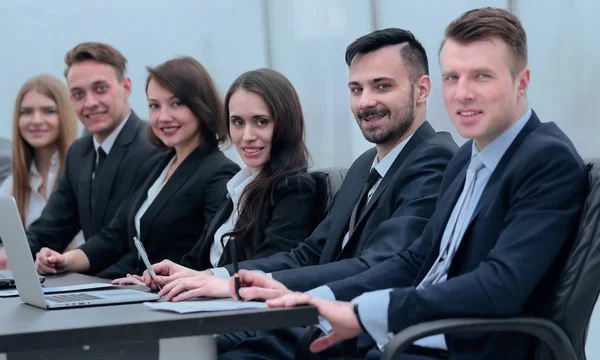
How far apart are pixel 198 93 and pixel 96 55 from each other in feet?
3.83

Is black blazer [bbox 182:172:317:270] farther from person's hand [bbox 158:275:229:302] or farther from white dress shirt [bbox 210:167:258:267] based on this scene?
person's hand [bbox 158:275:229:302]

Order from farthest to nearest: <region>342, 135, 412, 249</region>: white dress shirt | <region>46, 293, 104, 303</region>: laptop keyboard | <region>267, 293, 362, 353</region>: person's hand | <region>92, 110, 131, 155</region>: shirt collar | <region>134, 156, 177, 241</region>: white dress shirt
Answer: <region>92, 110, 131, 155</region>: shirt collar
<region>134, 156, 177, 241</region>: white dress shirt
<region>342, 135, 412, 249</region>: white dress shirt
<region>46, 293, 104, 303</region>: laptop keyboard
<region>267, 293, 362, 353</region>: person's hand

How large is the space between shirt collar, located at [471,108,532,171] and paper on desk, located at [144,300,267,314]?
72 centimetres

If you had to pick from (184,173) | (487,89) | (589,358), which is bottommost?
(589,358)

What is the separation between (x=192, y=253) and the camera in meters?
4.05

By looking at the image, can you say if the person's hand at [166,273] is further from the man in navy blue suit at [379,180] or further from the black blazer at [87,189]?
the black blazer at [87,189]

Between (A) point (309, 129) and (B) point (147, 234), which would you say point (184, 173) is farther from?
(A) point (309, 129)

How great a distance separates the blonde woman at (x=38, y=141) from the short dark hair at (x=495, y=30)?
3.77 meters

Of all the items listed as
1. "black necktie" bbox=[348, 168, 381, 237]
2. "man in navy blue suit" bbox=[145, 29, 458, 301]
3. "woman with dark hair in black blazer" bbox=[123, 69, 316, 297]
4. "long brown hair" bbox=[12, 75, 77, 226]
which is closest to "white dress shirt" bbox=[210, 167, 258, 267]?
"woman with dark hair in black blazer" bbox=[123, 69, 316, 297]

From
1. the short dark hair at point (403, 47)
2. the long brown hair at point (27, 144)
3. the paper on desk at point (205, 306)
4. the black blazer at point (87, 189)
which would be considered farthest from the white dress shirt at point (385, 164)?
the long brown hair at point (27, 144)

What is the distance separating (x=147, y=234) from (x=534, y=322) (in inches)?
95.1

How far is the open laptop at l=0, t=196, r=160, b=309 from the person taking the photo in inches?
102

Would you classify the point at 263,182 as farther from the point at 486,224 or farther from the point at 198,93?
the point at 486,224

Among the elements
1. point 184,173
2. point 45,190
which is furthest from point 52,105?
point 184,173
